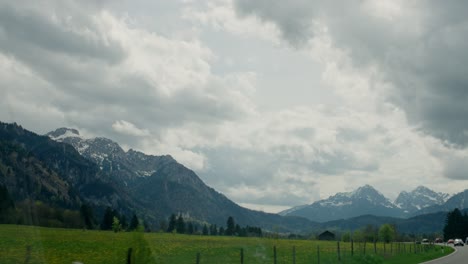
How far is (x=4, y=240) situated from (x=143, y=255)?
120ft

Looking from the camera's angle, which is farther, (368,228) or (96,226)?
(368,228)

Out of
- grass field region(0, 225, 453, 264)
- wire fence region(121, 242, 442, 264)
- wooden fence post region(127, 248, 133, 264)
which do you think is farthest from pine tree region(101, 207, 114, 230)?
wooden fence post region(127, 248, 133, 264)

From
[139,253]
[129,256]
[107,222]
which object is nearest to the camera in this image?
[129,256]

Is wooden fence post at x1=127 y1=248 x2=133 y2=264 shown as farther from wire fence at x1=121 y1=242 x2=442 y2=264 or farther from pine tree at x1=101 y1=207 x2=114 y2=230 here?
pine tree at x1=101 y1=207 x2=114 y2=230

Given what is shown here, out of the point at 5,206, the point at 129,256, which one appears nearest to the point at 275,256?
the point at 129,256

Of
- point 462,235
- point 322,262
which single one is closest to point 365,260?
point 322,262

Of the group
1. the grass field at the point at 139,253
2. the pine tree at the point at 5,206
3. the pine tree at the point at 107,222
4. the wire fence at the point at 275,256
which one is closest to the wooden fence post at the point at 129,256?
the wire fence at the point at 275,256

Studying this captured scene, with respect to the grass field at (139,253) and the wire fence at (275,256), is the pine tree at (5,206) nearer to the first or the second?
the grass field at (139,253)

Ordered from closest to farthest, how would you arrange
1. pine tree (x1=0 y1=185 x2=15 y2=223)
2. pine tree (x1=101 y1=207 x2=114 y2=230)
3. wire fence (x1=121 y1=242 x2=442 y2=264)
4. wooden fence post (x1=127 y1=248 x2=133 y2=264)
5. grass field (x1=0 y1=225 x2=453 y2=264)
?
wooden fence post (x1=127 y1=248 x2=133 y2=264), grass field (x1=0 y1=225 x2=453 y2=264), wire fence (x1=121 y1=242 x2=442 y2=264), pine tree (x1=0 y1=185 x2=15 y2=223), pine tree (x1=101 y1=207 x2=114 y2=230)

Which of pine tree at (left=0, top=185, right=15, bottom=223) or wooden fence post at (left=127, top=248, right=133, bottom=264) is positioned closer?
wooden fence post at (left=127, top=248, right=133, bottom=264)

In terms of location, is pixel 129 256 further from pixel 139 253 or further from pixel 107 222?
pixel 107 222

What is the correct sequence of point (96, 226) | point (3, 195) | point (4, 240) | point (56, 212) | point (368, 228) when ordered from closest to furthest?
point (4, 240)
point (3, 195)
point (56, 212)
point (96, 226)
point (368, 228)

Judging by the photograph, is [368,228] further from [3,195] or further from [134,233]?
[134,233]

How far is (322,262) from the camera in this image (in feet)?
130
